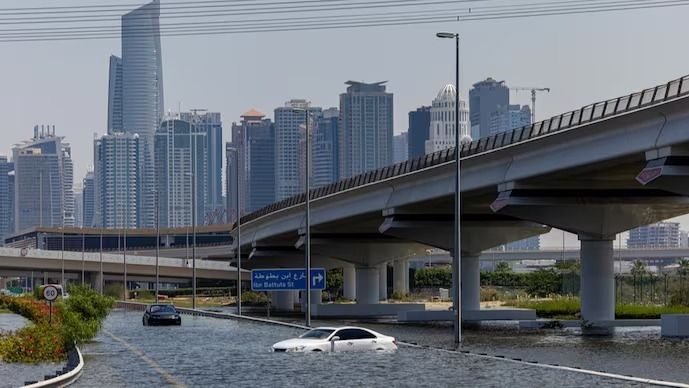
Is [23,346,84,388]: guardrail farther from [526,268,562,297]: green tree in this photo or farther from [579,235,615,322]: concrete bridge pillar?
[526,268,562,297]: green tree

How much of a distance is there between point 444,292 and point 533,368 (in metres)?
116

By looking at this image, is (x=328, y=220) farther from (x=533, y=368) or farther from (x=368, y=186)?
(x=533, y=368)

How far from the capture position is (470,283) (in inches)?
3568

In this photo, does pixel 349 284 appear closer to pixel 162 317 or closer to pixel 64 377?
pixel 162 317

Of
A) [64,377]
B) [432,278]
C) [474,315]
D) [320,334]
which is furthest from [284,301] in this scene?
[64,377]

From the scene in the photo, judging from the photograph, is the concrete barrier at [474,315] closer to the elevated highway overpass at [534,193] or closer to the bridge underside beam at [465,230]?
the elevated highway overpass at [534,193]

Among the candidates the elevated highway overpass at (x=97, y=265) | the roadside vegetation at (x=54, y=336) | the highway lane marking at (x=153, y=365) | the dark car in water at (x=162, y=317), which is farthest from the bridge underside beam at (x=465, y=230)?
the elevated highway overpass at (x=97, y=265)

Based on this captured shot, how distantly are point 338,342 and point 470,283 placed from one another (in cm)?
4487

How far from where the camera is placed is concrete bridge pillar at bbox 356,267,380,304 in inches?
4181

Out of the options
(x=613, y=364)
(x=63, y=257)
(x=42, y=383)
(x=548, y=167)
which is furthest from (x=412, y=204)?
(x=63, y=257)

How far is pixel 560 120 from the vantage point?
62500 millimetres

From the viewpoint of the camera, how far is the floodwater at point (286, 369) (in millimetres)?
32719

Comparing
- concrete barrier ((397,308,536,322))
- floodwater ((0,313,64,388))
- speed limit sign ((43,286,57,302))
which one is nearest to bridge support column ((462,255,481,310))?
concrete barrier ((397,308,536,322))

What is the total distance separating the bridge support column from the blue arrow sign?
14288 mm
